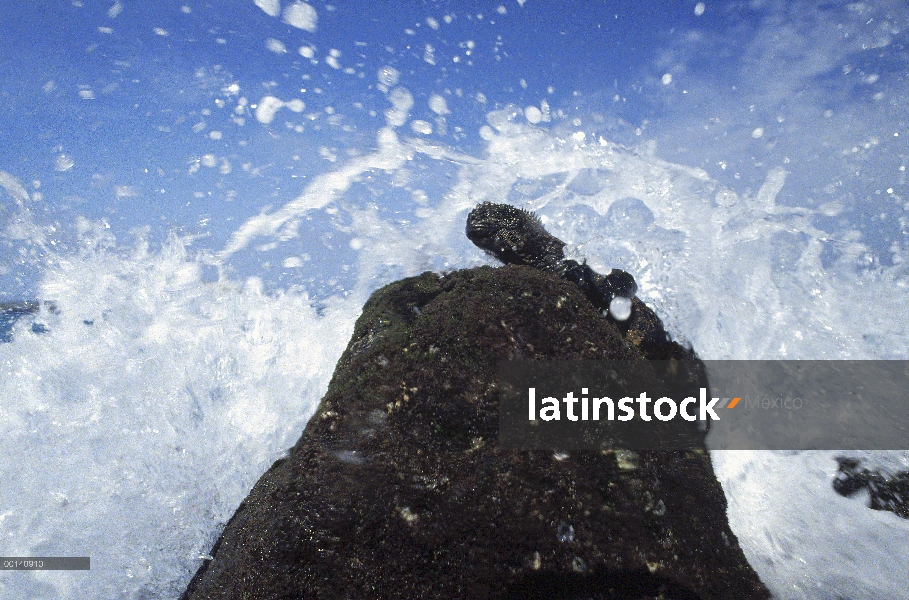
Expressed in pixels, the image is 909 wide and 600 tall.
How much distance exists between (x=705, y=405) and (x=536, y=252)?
1866 millimetres

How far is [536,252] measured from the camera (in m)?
4.00

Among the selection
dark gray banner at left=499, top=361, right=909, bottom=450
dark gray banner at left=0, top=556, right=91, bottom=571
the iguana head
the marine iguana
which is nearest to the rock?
dark gray banner at left=499, top=361, right=909, bottom=450

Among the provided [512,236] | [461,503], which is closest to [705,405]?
[512,236]

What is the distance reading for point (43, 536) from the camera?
11.4 feet

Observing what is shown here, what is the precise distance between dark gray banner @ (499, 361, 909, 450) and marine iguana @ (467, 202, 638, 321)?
67 cm

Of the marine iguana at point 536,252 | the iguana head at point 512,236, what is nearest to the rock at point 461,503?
the marine iguana at point 536,252

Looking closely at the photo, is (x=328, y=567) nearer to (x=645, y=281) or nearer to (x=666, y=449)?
(x=666, y=449)

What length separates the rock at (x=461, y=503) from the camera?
6.89 ft

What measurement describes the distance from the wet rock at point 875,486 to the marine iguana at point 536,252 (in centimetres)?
238

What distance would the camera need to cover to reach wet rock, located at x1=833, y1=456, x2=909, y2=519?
340 cm

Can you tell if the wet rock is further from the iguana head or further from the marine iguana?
the iguana head

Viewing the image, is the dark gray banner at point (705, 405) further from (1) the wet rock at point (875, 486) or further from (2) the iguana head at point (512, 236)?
(2) the iguana head at point (512, 236)

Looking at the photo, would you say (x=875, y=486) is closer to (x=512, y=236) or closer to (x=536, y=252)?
(x=536, y=252)

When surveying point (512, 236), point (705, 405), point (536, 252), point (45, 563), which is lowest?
point (45, 563)
